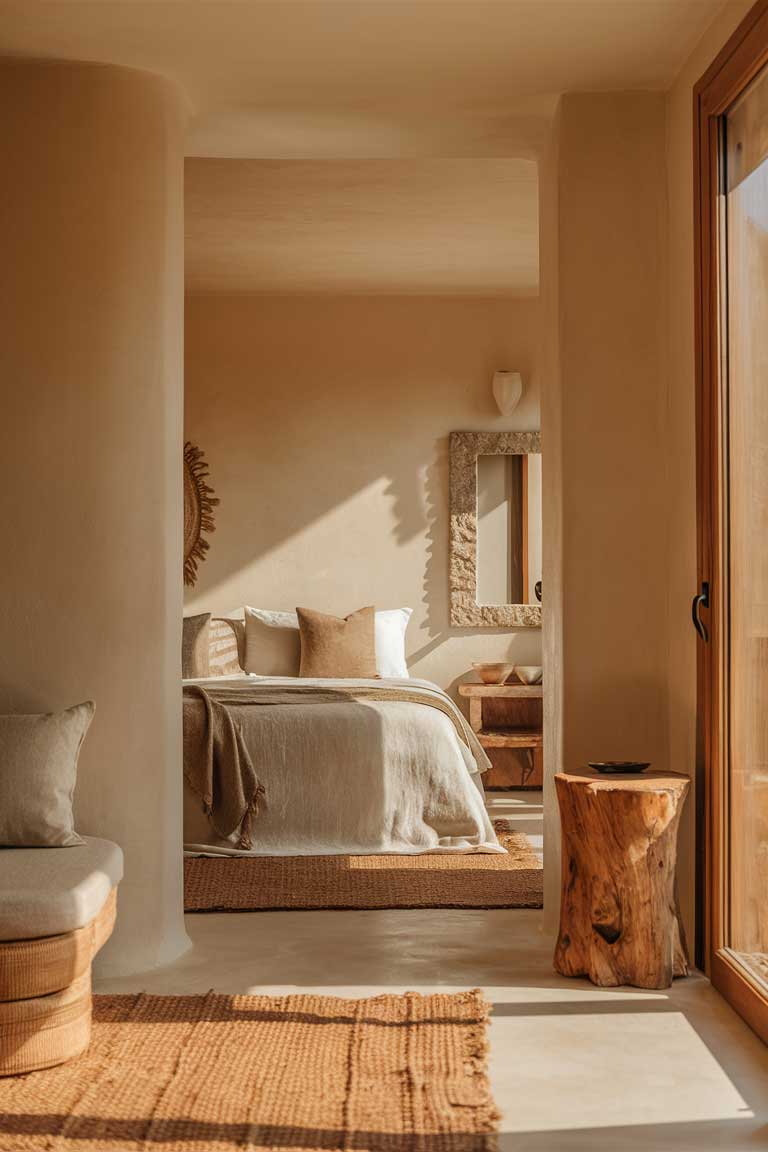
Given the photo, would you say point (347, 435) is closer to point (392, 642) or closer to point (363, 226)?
point (392, 642)

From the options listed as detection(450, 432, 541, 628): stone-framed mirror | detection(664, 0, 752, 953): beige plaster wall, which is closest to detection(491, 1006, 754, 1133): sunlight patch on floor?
detection(664, 0, 752, 953): beige plaster wall

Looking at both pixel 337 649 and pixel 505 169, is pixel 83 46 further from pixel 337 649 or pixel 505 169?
pixel 337 649

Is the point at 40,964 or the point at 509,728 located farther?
the point at 509,728

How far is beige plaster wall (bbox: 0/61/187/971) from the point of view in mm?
3744

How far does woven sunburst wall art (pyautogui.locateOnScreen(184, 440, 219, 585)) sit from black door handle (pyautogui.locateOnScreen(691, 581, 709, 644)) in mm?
4536

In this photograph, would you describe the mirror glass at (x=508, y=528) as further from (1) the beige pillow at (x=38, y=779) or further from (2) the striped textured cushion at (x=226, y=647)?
(1) the beige pillow at (x=38, y=779)

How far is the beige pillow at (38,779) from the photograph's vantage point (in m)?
3.39

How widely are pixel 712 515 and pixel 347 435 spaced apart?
4413mm

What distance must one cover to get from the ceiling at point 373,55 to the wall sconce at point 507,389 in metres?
3.20

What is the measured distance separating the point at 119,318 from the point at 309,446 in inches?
154

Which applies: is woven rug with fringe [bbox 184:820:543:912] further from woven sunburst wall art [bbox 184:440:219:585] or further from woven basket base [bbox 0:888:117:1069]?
woven sunburst wall art [bbox 184:440:219:585]

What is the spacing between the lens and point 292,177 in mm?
5371

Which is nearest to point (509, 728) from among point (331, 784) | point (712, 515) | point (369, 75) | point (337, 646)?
point (337, 646)

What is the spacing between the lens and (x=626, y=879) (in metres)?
3.49
